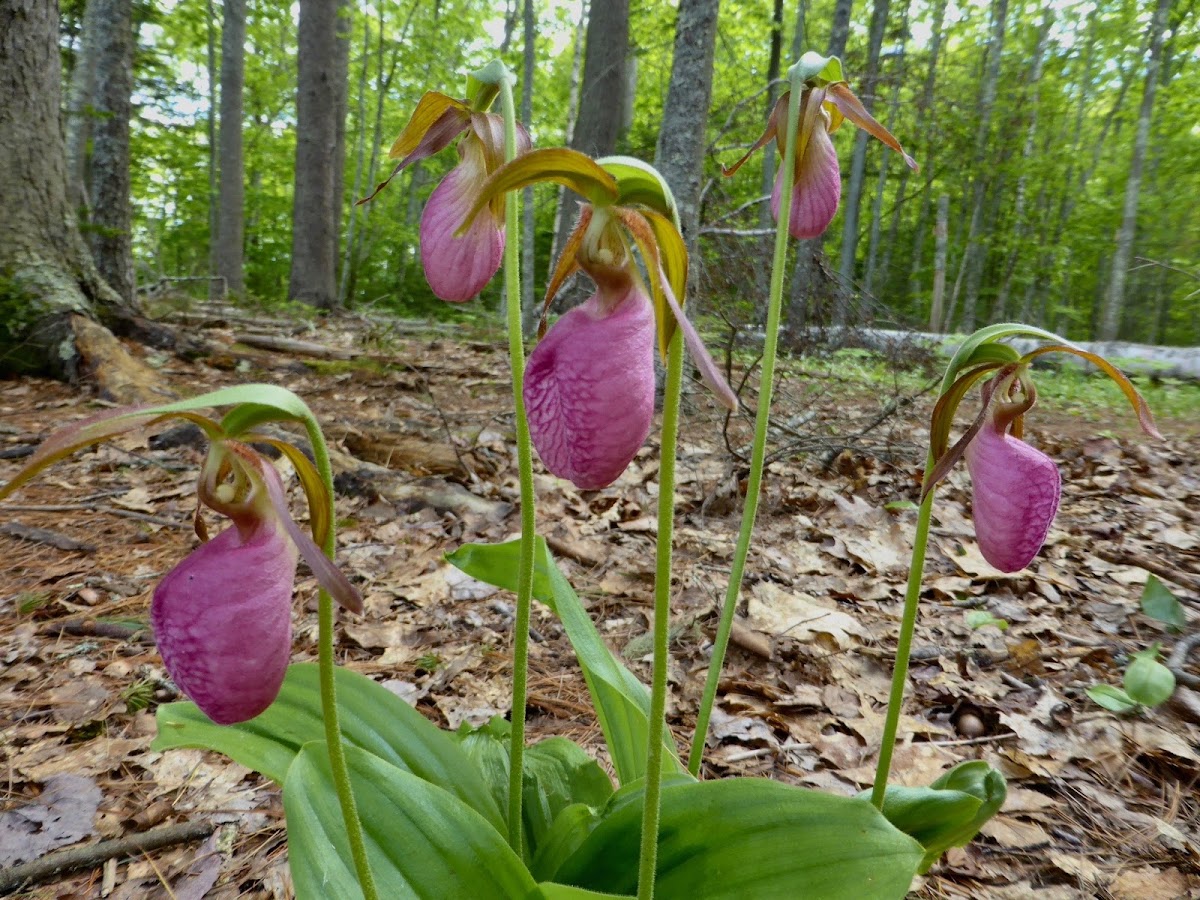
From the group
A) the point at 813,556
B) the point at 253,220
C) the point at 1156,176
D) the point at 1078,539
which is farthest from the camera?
the point at 253,220

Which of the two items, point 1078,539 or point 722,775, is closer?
point 722,775

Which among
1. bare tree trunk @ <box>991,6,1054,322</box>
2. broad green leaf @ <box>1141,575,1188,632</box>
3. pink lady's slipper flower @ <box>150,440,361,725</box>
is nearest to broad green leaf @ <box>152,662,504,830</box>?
pink lady's slipper flower @ <box>150,440,361,725</box>

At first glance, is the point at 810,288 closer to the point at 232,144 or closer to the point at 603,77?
the point at 603,77

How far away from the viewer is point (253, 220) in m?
17.5

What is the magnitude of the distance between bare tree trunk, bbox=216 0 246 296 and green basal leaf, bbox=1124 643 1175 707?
11519 mm

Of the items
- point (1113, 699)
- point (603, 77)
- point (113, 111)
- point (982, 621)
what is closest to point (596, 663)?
point (1113, 699)

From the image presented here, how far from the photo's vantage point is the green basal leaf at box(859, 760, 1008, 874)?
44.5 inches

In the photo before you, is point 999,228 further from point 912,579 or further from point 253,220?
point 912,579

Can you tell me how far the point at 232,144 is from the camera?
1102 cm

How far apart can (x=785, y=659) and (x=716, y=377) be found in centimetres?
171

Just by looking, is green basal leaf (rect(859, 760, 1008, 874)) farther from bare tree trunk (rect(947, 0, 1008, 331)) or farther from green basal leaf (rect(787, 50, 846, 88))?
bare tree trunk (rect(947, 0, 1008, 331))

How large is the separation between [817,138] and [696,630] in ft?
4.82

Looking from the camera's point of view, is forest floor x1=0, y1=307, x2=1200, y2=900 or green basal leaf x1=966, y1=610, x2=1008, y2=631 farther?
green basal leaf x1=966, y1=610, x2=1008, y2=631

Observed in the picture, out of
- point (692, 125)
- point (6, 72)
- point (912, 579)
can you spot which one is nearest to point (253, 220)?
point (6, 72)
